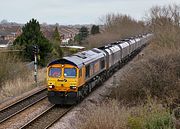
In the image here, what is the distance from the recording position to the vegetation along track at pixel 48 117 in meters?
15.3

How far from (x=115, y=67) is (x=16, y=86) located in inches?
422

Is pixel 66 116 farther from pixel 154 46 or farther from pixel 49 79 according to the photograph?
pixel 154 46

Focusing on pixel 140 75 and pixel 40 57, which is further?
pixel 40 57

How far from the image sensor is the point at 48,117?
55.7 ft

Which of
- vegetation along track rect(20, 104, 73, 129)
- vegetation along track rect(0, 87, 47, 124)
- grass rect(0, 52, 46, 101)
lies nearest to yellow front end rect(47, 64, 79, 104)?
vegetation along track rect(20, 104, 73, 129)

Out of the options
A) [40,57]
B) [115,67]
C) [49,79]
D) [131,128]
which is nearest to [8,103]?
[49,79]

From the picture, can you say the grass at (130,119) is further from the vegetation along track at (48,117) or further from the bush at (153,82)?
the bush at (153,82)

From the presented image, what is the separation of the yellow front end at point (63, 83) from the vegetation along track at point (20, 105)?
160 centimetres

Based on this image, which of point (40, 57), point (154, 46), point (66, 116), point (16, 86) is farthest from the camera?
point (40, 57)

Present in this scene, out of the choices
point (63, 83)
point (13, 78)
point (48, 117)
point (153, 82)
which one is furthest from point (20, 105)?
point (13, 78)

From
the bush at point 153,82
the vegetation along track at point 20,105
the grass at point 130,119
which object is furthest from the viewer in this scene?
the vegetation along track at point 20,105

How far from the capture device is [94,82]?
23.3 meters

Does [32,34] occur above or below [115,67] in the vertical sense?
above

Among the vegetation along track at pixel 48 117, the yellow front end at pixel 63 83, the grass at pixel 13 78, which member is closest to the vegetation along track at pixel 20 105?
the vegetation along track at pixel 48 117
